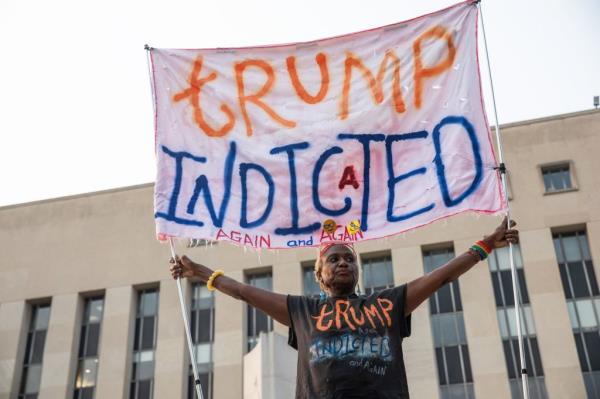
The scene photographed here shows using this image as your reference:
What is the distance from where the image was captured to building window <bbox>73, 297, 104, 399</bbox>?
1087 inches

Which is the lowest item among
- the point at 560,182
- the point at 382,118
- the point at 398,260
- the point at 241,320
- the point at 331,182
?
the point at 331,182

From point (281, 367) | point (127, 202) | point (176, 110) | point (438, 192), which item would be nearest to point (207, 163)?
point (176, 110)

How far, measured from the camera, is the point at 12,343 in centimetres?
2878

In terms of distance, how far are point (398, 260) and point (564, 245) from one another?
6.20 m

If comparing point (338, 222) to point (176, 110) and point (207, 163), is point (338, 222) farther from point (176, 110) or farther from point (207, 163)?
point (176, 110)

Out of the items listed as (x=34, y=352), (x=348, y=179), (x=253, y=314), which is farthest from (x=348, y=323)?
(x=34, y=352)

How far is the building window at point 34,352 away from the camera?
1110 inches

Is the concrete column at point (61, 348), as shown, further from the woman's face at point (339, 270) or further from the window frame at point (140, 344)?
the woman's face at point (339, 270)

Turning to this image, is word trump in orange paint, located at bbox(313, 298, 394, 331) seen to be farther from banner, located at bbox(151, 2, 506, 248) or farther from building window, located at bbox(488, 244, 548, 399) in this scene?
building window, located at bbox(488, 244, 548, 399)

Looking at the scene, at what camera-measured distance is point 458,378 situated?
24312 millimetres

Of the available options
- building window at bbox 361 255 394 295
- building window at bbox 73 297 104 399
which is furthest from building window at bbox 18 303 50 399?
building window at bbox 361 255 394 295

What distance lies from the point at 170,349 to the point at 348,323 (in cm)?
2445

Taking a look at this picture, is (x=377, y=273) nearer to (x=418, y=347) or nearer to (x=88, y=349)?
(x=418, y=347)

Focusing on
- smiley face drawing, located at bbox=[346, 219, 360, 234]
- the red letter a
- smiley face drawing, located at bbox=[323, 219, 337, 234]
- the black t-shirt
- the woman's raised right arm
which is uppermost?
the red letter a
